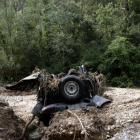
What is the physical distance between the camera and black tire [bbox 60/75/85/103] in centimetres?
485

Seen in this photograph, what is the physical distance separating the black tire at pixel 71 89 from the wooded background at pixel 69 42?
8.49 m

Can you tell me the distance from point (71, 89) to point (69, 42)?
11034 millimetres

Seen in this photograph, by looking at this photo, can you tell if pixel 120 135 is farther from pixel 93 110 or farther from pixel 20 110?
pixel 20 110

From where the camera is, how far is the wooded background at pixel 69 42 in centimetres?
1329

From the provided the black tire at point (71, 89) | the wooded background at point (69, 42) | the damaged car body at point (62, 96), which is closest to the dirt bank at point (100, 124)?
the damaged car body at point (62, 96)

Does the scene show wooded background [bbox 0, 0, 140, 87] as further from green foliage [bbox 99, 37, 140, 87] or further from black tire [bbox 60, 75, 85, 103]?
black tire [bbox 60, 75, 85, 103]

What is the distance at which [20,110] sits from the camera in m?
6.74

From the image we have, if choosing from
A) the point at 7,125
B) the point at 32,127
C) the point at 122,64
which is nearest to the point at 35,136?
the point at 32,127

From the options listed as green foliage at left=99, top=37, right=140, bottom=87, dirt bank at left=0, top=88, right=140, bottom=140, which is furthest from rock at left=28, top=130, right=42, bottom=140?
green foliage at left=99, top=37, right=140, bottom=87

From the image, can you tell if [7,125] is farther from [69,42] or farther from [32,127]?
[69,42]

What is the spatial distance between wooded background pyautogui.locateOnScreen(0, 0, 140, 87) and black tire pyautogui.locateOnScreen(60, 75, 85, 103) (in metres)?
8.49

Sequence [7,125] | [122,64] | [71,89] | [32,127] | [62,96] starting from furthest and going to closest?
[122,64] → [32,127] → [71,89] → [62,96] → [7,125]

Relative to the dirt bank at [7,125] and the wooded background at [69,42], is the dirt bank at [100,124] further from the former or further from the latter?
the wooded background at [69,42]

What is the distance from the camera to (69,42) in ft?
50.7
